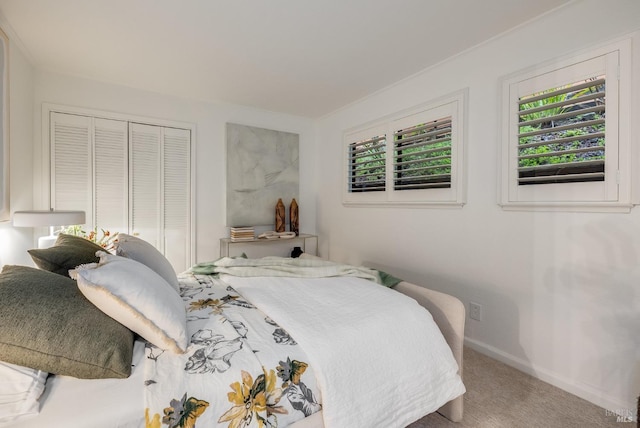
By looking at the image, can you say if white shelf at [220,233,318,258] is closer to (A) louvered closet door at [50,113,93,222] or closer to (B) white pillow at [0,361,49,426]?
(A) louvered closet door at [50,113,93,222]

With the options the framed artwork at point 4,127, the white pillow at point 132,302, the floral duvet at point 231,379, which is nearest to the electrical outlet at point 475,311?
the floral duvet at point 231,379

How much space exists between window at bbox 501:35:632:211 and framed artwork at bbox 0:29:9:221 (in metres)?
3.53

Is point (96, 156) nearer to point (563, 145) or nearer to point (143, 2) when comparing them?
point (143, 2)

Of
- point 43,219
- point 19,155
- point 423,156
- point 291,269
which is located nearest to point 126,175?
point 19,155

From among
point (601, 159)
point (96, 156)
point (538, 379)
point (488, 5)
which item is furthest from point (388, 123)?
point (96, 156)

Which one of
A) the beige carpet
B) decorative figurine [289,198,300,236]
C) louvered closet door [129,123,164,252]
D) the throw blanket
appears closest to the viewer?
the throw blanket

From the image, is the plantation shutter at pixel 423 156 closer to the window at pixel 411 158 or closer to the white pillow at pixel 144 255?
the window at pixel 411 158

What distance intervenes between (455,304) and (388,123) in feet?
7.04

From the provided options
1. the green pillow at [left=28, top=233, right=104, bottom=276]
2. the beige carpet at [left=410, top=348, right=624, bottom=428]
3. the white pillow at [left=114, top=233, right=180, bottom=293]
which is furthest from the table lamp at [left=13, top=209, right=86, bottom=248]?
the beige carpet at [left=410, top=348, right=624, bottom=428]

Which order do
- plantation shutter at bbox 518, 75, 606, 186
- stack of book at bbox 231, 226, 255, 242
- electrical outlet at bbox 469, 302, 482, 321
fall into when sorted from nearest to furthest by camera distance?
plantation shutter at bbox 518, 75, 606, 186
electrical outlet at bbox 469, 302, 482, 321
stack of book at bbox 231, 226, 255, 242

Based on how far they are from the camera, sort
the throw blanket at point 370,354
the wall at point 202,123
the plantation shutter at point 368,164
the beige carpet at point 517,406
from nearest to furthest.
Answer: the throw blanket at point 370,354, the beige carpet at point 517,406, the wall at point 202,123, the plantation shutter at point 368,164

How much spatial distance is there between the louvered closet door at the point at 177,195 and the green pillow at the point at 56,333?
2.43m

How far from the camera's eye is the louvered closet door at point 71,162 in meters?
2.87

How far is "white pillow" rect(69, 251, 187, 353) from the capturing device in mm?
1066
